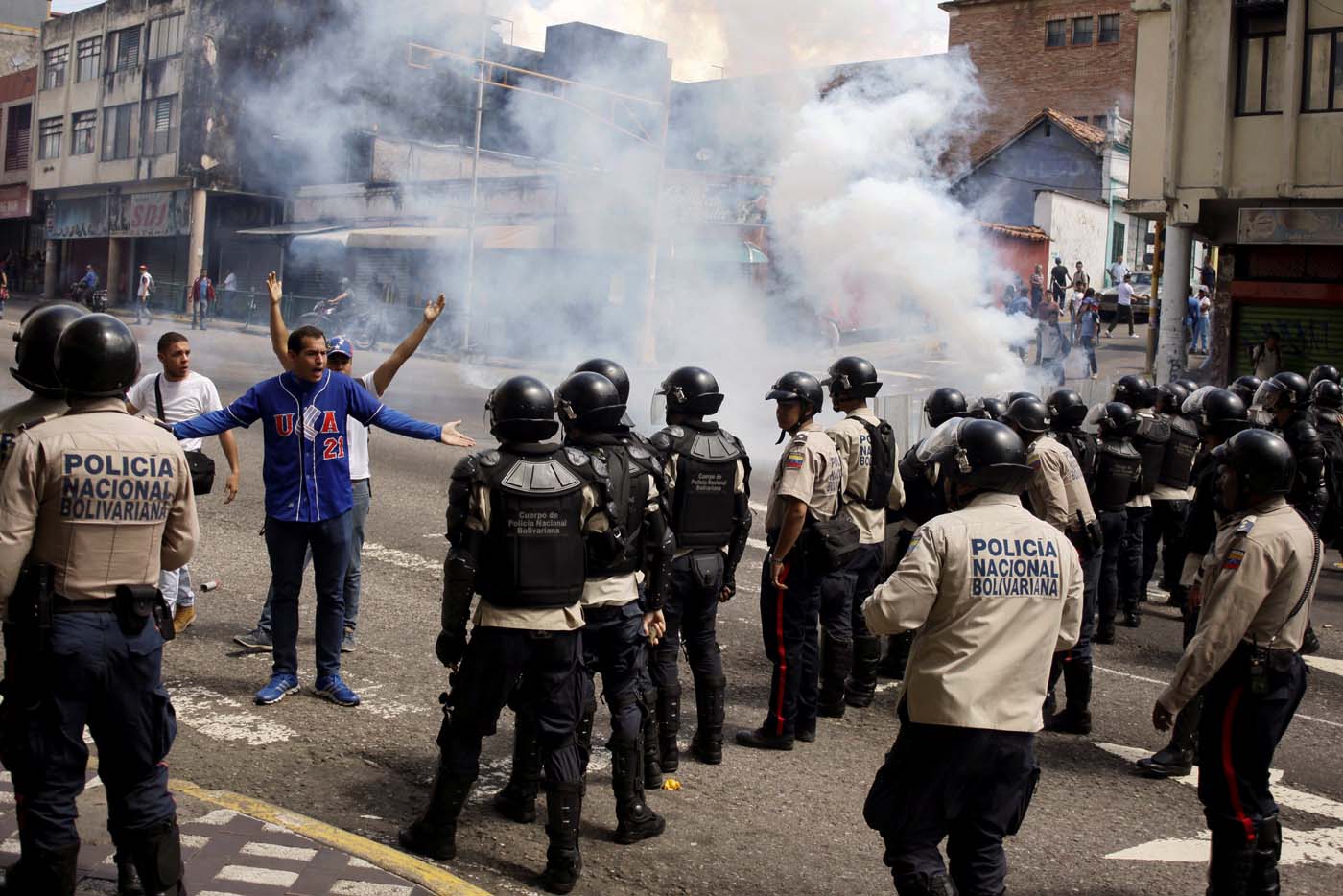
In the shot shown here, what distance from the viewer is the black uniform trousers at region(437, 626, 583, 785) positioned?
4.39 m

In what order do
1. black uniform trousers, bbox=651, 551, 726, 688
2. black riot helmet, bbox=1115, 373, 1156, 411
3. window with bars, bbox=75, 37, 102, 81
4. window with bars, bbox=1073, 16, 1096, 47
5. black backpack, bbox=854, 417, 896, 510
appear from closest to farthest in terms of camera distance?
1. black uniform trousers, bbox=651, 551, 726, 688
2. black backpack, bbox=854, 417, 896, 510
3. black riot helmet, bbox=1115, 373, 1156, 411
4. window with bars, bbox=1073, 16, 1096, 47
5. window with bars, bbox=75, 37, 102, 81

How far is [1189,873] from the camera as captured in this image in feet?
16.0

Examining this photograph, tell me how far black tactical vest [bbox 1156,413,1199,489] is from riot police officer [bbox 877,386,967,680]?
217cm

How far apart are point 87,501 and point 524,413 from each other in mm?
1405

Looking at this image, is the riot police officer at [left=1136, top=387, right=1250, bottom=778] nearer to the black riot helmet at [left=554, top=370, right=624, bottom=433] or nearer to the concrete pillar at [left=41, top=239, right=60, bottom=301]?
the black riot helmet at [left=554, top=370, right=624, bottom=433]

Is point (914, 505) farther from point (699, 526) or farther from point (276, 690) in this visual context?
point (276, 690)

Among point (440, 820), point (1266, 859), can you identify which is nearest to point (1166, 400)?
point (1266, 859)

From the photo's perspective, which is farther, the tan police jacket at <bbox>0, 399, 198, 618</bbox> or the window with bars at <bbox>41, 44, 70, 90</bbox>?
the window with bars at <bbox>41, 44, 70, 90</bbox>

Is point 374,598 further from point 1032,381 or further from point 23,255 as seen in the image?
point 23,255

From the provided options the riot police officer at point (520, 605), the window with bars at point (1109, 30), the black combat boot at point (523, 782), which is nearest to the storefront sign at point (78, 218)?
the window with bars at point (1109, 30)

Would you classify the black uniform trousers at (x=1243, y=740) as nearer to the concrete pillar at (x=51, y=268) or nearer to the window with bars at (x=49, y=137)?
the window with bars at (x=49, y=137)

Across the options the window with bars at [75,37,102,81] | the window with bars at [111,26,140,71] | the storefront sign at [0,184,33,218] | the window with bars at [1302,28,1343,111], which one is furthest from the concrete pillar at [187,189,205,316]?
the window with bars at [1302,28,1343,111]

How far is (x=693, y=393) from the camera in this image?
19.1 feet

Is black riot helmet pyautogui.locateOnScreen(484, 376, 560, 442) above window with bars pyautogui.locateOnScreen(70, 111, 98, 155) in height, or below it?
below
